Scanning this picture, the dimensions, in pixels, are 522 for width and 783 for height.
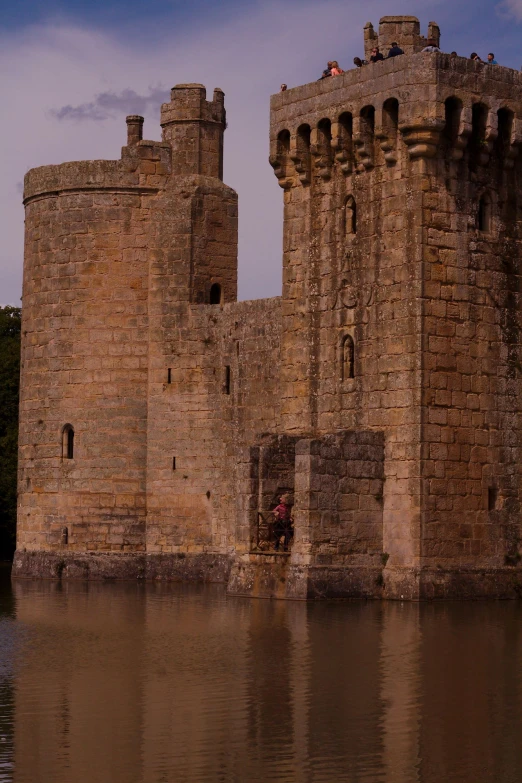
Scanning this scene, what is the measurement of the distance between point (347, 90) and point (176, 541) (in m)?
10.1

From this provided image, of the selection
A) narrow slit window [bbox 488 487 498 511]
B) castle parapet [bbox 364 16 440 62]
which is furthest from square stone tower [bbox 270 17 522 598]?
castle parapet [bbox 364 16 440 62]

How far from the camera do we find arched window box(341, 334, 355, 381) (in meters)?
28.9

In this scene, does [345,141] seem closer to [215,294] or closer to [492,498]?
[492,498]

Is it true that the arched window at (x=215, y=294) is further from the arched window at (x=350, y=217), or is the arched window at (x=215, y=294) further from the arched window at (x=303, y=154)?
the arched window at (x=350, y=217)

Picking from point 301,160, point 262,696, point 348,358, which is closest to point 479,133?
point 301,160

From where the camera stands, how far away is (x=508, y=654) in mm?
19344

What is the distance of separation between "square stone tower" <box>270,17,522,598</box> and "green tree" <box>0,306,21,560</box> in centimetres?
1870

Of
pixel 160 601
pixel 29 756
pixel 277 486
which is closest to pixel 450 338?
pixel 277 486

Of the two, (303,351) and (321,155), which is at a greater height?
(321,155)

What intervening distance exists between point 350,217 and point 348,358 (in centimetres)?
240

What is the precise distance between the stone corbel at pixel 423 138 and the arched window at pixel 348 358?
3.31 meters

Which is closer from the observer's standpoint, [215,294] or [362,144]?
[362,144]

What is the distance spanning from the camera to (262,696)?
16.2 metres

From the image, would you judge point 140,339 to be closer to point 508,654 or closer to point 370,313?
point 370,313
